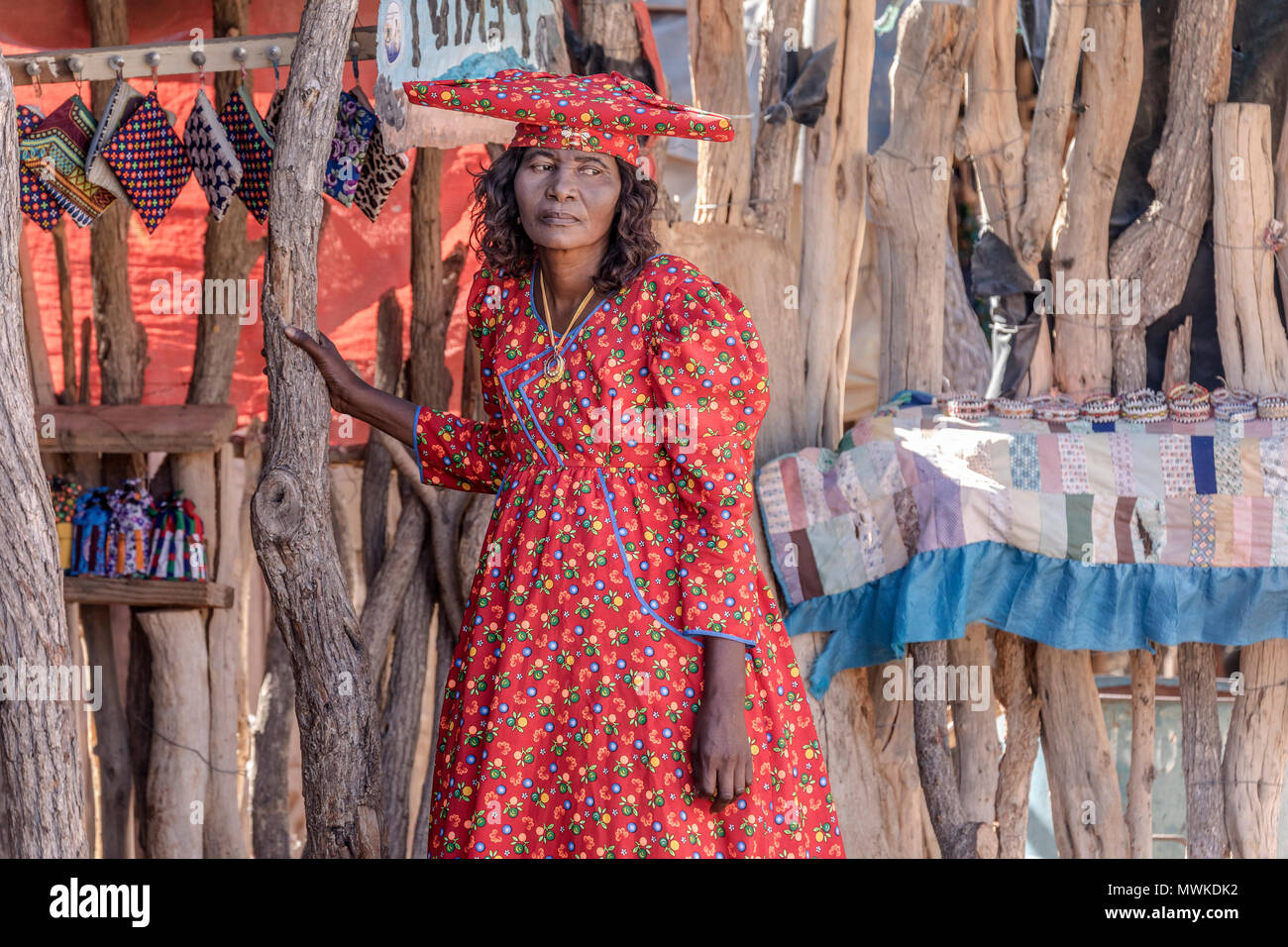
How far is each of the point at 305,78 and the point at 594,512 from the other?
123cm

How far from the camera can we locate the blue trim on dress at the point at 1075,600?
4.00 m

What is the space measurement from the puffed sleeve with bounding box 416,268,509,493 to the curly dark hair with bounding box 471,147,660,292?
0.28 feet

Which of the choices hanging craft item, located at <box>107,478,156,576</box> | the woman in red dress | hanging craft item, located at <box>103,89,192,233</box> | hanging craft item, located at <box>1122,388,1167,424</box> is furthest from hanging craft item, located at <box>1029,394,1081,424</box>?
hanging craft item, located at <box>107,478,156,576</box>

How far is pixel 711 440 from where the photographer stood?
2688 millimetres

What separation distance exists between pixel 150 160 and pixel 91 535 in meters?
1.31

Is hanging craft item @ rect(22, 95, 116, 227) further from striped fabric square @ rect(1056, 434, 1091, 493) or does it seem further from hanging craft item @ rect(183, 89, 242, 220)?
striped fabric square @ rect(1056, 434, 1091, 493)

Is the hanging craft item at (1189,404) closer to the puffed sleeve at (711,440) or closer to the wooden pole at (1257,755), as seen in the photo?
the wooden pole at (1257,755)

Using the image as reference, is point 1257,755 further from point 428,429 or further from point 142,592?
point 142,592

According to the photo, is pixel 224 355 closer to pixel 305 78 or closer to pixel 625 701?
pixel 305 78

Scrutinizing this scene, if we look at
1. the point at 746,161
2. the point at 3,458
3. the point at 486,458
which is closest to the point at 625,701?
the point at 486,458

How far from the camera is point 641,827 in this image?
2635mm

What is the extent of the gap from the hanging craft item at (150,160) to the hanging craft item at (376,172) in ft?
1.47

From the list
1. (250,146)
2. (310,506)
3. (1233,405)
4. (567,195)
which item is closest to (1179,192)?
(1233,405)

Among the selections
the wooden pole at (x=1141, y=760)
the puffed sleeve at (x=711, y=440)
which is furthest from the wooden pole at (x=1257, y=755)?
the puffed sleeve at (x=711, y=440)
